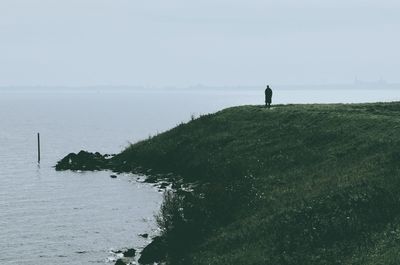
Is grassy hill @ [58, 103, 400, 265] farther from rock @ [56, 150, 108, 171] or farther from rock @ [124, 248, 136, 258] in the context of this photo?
rock @ [56, 150, 108, 171]

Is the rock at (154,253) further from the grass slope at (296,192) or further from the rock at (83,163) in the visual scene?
the rock at (83,163)

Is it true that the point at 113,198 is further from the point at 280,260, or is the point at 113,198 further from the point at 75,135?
the point at 75,135

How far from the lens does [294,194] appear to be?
37938 mm

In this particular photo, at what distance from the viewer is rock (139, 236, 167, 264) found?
33.3 m

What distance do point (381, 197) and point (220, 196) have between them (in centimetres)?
1189

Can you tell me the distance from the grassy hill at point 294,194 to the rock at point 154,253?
79 millimetres

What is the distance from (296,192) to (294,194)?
0.44 m

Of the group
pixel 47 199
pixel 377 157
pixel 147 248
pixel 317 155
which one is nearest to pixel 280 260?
pixel 147 248

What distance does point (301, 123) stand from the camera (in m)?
63.3

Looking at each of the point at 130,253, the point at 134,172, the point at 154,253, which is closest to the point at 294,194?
the point at 154,253

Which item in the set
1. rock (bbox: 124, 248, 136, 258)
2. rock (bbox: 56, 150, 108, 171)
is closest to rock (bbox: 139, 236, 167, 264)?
rock (bbox: 124, 248, 136, 258)

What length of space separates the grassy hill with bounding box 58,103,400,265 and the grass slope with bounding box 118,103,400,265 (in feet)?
0.20

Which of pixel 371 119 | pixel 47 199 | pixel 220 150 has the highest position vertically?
pixel 371 119

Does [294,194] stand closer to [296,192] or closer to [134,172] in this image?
[296,192]
